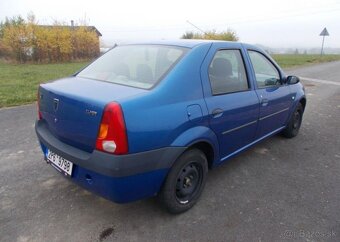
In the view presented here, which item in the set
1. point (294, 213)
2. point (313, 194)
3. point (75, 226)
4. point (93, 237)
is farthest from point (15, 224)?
point (313, 194)

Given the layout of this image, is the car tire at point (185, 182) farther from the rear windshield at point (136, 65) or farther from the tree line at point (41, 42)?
the tree line at point (41, 42)

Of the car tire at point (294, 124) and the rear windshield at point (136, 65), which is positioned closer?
the rear windshield at point (136, 65)

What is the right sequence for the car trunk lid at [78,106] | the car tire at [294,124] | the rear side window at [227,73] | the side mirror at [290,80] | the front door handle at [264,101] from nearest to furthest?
the car trunk lid at [78,106] < the rear side window at [227,73] < the front door handle at [264,101] < the side mirror at [290,80] < the car tire at [294,124]

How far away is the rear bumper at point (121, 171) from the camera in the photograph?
87.0 inches

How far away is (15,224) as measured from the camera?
8.35 ft

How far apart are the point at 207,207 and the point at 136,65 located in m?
1.57

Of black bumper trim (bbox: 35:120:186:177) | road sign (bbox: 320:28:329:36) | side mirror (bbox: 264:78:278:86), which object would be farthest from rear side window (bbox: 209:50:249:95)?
road sign (bbox: 320:28:329:36)

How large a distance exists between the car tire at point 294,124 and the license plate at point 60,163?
3.57 meters

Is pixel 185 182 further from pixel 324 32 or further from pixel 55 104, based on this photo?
pixel 324 32

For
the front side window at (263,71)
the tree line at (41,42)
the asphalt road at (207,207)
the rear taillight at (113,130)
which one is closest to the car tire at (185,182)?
the asphalt road at (207,207)

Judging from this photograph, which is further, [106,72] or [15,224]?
[106,72]

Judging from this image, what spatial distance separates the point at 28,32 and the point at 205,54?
22.1 metres

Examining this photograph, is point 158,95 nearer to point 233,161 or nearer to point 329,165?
point 233,161

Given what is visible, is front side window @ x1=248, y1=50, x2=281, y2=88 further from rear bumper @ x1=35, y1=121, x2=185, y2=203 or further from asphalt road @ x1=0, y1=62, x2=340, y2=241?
rear bumper @ x1=35, y1=121, x2=185, y2=203
